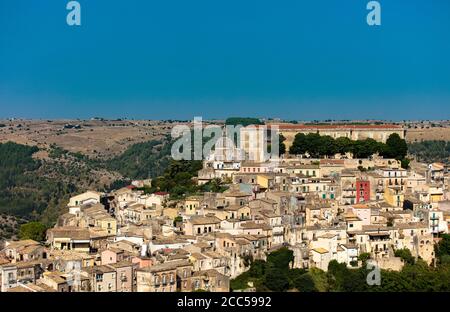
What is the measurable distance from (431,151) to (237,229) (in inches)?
1842

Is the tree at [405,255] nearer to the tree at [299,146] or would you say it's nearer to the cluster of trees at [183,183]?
the cluster of trees at [183,183]

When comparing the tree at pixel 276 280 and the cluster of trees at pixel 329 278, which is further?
the cluster of trees at pixel 329 278

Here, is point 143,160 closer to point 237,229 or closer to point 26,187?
point 26,187

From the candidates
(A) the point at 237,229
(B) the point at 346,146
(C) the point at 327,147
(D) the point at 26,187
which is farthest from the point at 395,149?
(D) the point at 26,187

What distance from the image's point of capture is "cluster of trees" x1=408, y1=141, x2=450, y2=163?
64.9m

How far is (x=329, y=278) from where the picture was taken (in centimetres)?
2509

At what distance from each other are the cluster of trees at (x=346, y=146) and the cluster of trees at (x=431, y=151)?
79.9ft

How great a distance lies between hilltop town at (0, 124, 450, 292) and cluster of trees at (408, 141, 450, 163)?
28654 mm

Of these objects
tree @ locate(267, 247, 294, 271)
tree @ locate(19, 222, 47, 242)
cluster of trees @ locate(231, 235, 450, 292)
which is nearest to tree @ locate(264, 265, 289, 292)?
cluster of trees @ locate(231, 235, 450, 292)

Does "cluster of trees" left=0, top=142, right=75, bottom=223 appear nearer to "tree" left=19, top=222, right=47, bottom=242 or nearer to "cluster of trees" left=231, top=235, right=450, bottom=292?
"tree" left=19, top=222, right=47, bottom=242

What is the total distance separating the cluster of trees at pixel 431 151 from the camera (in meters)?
64.9

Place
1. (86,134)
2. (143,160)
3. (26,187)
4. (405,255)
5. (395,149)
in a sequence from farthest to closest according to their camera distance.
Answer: (86,134), (143,160), (26,187), (395,149), (405,255)

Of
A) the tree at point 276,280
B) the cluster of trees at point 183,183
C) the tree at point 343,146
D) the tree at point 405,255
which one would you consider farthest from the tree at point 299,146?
the tree at point 276,280

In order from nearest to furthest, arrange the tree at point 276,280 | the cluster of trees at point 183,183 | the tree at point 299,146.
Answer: the tree at point 276,280, the cluster of trees at point 183,183, the tree at point 299,146
